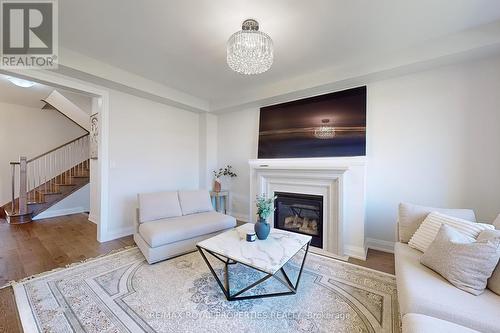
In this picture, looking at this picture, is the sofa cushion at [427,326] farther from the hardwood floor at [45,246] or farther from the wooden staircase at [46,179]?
Result: the wooden staircase at [46,179]

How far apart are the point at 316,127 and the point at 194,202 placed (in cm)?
230

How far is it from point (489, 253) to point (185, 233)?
2.73 m

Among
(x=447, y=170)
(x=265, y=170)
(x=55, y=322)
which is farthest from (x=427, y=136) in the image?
(x=55, y=322)

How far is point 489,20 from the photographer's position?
2.06 metres

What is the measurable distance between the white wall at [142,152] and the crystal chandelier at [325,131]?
9.01 feet

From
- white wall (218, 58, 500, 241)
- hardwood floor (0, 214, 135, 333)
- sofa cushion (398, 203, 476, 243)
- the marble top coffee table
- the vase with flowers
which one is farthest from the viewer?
the vase with flowers

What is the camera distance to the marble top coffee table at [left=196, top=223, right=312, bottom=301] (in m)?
1.74

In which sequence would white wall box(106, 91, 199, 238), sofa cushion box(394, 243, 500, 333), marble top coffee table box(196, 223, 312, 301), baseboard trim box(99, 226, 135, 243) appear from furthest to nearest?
1. white wall box(106, 91, 199, 238)
2. baseboard trim box(99, 226, 135, 243)
3. marble top coffee table box(196, 223, 312, 301)
4. sofa cushion box(394, 243, 500, 333)

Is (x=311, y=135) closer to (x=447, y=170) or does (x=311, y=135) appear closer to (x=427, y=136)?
(x=427, y=136)

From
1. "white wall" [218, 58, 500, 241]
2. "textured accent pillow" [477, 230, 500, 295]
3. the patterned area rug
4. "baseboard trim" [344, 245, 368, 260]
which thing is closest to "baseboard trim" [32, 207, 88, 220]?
the patterned area rug

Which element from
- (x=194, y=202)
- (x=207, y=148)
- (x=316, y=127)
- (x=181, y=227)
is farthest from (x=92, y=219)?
(x=316, y=127)

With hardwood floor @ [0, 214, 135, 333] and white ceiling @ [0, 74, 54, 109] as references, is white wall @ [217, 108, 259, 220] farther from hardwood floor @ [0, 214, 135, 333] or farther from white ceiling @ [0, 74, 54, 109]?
white ceiling @ [0, 74, 54, 109]

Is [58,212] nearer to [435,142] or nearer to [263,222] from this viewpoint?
Result: [263,222]

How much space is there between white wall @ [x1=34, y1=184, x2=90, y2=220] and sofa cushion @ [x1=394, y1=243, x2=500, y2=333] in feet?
21.7
